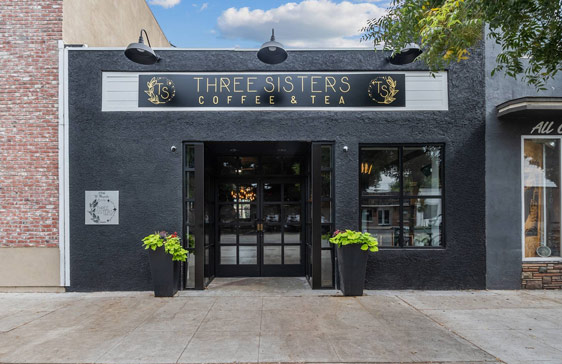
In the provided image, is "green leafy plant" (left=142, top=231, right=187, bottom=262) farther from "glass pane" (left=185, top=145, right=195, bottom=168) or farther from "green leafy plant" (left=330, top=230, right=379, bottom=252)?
"green leafy plant" (left=330, top=230, right=379, bottom=252)

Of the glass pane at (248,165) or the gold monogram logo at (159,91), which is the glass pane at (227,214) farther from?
the gold monogram logo at (159,91)

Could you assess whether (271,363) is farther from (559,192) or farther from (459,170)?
(559,192)

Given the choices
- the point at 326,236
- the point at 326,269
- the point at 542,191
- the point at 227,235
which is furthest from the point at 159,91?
the point at 542,191

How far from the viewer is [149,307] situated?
5941 mm

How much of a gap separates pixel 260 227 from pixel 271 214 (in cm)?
42

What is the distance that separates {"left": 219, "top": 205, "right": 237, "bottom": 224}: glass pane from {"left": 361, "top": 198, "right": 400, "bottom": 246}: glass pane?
311 centimetres

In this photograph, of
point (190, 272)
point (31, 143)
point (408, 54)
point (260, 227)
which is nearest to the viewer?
point (408, 54)

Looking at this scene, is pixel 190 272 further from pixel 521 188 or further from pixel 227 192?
pixel 521 188

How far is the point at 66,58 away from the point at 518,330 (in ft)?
31.0

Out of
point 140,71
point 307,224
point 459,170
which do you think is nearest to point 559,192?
point 459,170

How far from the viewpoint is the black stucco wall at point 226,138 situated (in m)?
6.94

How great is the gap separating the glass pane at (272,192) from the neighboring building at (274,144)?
136 cm

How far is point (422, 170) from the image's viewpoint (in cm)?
726

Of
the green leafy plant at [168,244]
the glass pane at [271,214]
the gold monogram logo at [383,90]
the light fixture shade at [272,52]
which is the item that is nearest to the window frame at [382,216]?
the gold monogram logo at [383,90]
